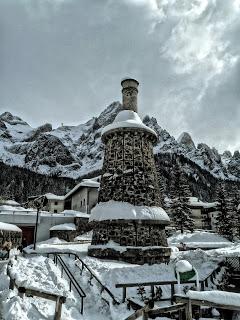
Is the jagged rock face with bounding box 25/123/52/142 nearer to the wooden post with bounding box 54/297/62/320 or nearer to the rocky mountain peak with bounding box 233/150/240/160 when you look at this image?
the rocky mountain peak with bounding box 233/150/240/160

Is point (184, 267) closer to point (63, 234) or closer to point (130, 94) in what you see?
point (130, 94)

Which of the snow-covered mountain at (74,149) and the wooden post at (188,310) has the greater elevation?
the snow-covered mountain at (74,149)

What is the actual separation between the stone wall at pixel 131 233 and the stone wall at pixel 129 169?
1.34m

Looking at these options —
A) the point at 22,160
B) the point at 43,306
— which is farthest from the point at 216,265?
the point at 22,160

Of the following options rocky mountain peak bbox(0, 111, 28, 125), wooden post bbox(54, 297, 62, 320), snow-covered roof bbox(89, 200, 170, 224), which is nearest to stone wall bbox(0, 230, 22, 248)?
snow-covered roof bbox(89, 200, 170, 224)

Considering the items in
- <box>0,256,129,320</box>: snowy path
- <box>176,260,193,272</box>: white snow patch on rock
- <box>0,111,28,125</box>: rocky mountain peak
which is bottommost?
<box>0,256,129,320</box>: snowy path

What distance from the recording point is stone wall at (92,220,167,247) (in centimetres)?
1708

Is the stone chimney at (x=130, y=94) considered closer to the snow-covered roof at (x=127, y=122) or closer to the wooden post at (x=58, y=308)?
the snow-covered roof at (x=127, y=122)

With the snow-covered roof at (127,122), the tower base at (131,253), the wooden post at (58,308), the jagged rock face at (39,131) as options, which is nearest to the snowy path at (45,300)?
the wooden post at (58,308)

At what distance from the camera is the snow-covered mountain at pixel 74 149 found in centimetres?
12144

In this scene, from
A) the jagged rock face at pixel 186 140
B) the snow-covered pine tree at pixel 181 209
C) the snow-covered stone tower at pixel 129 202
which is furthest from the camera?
the jagged rock face at pixel 186 140

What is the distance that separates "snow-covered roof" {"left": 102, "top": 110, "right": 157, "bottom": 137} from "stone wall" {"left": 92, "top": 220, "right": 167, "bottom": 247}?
248 inches

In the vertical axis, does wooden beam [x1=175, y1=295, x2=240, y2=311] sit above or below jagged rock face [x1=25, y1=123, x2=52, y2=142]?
below

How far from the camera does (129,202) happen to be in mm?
17828
